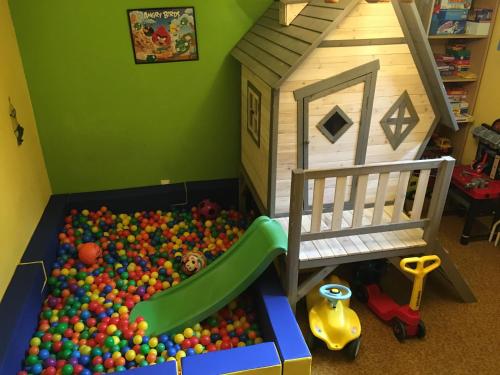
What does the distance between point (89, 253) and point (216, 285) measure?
983mm

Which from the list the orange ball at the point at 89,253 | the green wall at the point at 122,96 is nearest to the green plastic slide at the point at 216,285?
the orange ball at the point at 89,253

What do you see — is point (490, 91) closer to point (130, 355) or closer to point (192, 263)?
point (192, 263)

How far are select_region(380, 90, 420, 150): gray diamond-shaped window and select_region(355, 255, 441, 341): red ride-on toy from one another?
74 centimetres

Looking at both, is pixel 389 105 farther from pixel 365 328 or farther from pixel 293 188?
pixel 365 328

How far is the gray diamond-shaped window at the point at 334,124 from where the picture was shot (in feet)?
8.07

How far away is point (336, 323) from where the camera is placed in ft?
7.57

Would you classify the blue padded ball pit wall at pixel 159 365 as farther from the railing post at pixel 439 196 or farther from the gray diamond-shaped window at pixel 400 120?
the gray diamond-shaped window at pixel 400 120

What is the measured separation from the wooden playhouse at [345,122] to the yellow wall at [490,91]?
130cm

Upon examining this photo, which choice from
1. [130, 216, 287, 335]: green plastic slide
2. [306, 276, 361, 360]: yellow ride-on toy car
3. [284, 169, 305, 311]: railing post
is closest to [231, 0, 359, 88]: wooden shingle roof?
[284, 169, 305, 311]: railing post

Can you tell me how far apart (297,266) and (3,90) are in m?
2.09

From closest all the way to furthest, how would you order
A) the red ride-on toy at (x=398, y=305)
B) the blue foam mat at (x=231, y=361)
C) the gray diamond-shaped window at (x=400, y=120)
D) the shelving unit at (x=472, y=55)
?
the blue foam mat at (x=231, y=361) → the red ride-on toy at (x=398, y=305) → the gray diamond-shaped window at (x=400, y=120) → the shelving unit at (x=472, y=55)

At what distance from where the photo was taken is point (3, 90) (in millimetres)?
2645

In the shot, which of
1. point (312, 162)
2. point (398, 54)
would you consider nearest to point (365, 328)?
point (312, 162)

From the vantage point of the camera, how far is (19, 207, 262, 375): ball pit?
2.24 meters
